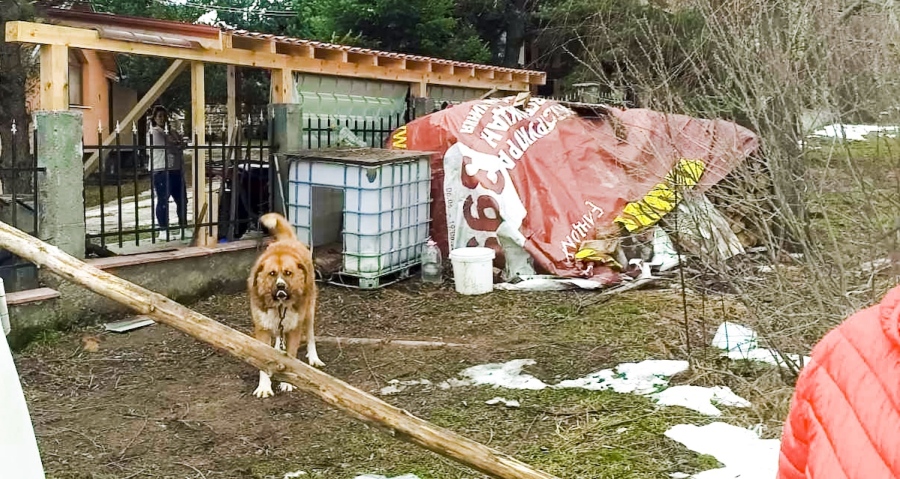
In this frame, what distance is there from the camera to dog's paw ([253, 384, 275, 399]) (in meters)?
5.97

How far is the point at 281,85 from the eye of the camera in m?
9.76

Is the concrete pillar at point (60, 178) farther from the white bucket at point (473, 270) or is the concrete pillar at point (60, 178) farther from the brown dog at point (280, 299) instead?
the white bucket at point (473, 270)

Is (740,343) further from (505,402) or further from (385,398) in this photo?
(385,398)

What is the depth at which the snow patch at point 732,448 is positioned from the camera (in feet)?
14.1

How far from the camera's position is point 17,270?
288 inches

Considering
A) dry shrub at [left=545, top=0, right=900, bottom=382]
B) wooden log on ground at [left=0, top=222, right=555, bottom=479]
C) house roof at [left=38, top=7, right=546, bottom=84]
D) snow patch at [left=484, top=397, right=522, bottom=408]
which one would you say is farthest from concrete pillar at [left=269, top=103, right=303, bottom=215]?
wooden log on ground at [left=0, top=222, right=555, bottom=479]

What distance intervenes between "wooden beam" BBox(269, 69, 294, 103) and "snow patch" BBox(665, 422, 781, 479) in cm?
644

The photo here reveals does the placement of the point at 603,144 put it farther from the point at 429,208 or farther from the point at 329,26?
the point at 329,26

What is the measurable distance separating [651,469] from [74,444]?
3342mm

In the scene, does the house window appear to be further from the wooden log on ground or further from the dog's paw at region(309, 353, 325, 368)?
the wooden log on ground

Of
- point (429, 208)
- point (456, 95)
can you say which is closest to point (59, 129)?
point (429, 208)

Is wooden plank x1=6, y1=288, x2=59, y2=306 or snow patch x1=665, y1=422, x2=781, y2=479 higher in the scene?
wooden plank x1=6, y1=288, x2=59, y2=306

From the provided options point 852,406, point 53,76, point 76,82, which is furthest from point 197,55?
point 76,82

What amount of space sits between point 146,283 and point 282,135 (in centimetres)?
249
